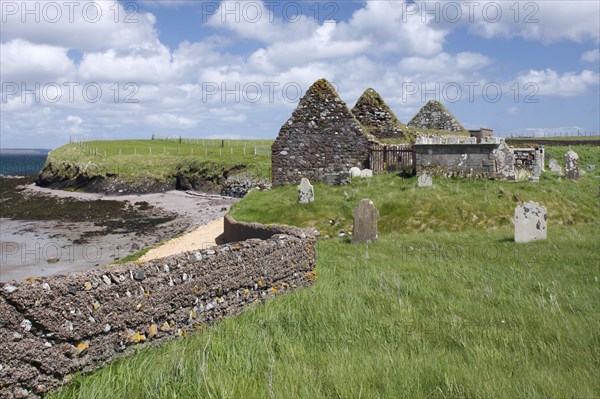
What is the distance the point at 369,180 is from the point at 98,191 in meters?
47.3

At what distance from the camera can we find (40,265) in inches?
950

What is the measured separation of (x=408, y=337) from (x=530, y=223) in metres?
9.09

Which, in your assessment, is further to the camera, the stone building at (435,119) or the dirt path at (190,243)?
the stone building at (435,119)

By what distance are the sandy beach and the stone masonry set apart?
999 cm

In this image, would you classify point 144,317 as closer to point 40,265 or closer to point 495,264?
point 495,264

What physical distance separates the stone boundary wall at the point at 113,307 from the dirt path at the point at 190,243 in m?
10.9

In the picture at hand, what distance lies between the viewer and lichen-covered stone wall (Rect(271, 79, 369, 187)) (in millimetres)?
25109

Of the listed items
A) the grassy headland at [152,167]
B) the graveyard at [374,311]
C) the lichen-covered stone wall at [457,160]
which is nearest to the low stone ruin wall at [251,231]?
the graveyard at [374,311]

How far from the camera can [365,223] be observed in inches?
575

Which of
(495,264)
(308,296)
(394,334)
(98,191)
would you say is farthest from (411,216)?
(98,191)

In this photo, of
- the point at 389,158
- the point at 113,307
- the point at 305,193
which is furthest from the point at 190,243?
the point at 113,307

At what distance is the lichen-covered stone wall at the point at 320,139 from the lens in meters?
25.1

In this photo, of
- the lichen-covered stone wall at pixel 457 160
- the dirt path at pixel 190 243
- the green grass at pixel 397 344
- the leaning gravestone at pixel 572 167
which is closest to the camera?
the green grass at pixel 397 344

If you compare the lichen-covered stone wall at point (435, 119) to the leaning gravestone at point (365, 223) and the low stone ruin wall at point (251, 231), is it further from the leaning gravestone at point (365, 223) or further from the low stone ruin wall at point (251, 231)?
the leaning gravestone at point (365, 223)
